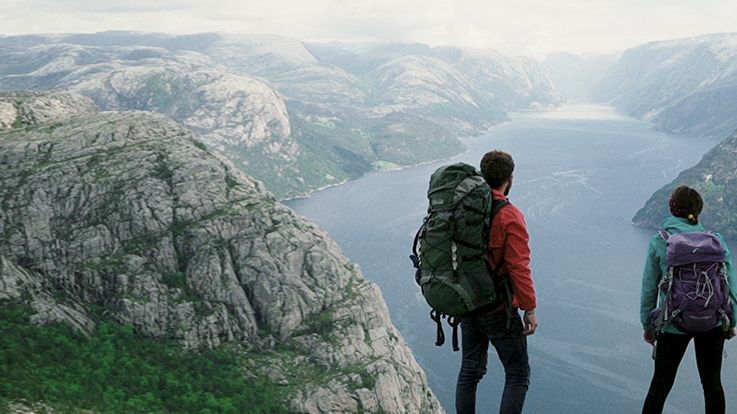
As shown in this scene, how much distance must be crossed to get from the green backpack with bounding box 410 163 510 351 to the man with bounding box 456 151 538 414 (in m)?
0.21

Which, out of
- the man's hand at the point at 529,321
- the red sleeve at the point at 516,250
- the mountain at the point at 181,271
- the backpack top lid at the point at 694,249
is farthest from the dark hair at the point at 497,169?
the mountain at the point at 181,271

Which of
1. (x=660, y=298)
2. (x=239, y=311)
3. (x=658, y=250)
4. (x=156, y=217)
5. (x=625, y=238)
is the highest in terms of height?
(x=658, y=250)

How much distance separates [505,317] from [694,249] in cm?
311

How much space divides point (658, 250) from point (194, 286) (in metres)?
80.6

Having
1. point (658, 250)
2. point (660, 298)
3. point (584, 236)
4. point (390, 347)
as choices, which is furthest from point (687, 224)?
point (584, 236)

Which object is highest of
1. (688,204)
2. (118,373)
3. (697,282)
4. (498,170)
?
(498,170)

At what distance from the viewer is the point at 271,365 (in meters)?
81.7

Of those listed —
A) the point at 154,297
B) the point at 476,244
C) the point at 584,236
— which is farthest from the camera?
the point at 584,236

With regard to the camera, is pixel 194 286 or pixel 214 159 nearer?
pixel 194 286

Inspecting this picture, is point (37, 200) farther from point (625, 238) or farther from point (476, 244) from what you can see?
point (625, 238)

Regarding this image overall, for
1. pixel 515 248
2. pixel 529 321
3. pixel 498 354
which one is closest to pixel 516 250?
pixel 515 248

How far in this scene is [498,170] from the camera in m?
10.2

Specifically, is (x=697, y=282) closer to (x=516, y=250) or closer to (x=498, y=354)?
(x=516, y=250)

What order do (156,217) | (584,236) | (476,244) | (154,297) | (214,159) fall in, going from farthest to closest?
(584,236) < (214,159) < (156,217) < (154,297) < (476,244)
